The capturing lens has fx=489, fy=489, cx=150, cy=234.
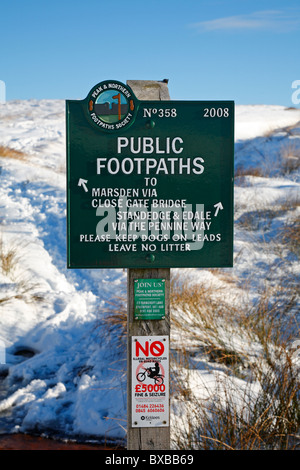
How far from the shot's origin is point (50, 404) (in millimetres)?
4062

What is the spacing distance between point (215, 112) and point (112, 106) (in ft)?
1.84

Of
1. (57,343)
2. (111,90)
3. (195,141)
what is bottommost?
(57,343)

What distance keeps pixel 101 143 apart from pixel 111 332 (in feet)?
8.94

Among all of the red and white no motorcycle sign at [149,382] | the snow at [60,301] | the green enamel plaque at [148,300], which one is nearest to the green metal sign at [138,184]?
the green enamel plaque at [148,300]

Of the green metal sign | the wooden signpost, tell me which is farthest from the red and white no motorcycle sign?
the green metal sign

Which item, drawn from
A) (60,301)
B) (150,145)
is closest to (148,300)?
(150,145)

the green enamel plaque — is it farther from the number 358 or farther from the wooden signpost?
the number 358

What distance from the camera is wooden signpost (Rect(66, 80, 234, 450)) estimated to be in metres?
2.59

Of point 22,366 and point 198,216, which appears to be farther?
point 22,366

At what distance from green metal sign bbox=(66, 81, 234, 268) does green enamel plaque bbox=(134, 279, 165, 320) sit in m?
0.12

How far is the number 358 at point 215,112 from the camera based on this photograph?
2.66 meters

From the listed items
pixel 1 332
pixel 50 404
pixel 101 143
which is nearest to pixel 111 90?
pixel 101 143

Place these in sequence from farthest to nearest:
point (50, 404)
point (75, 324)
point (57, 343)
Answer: point (75, 324)
point (57, 343)
point (50, 404)

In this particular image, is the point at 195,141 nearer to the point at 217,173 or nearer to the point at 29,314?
the point at 217,173
